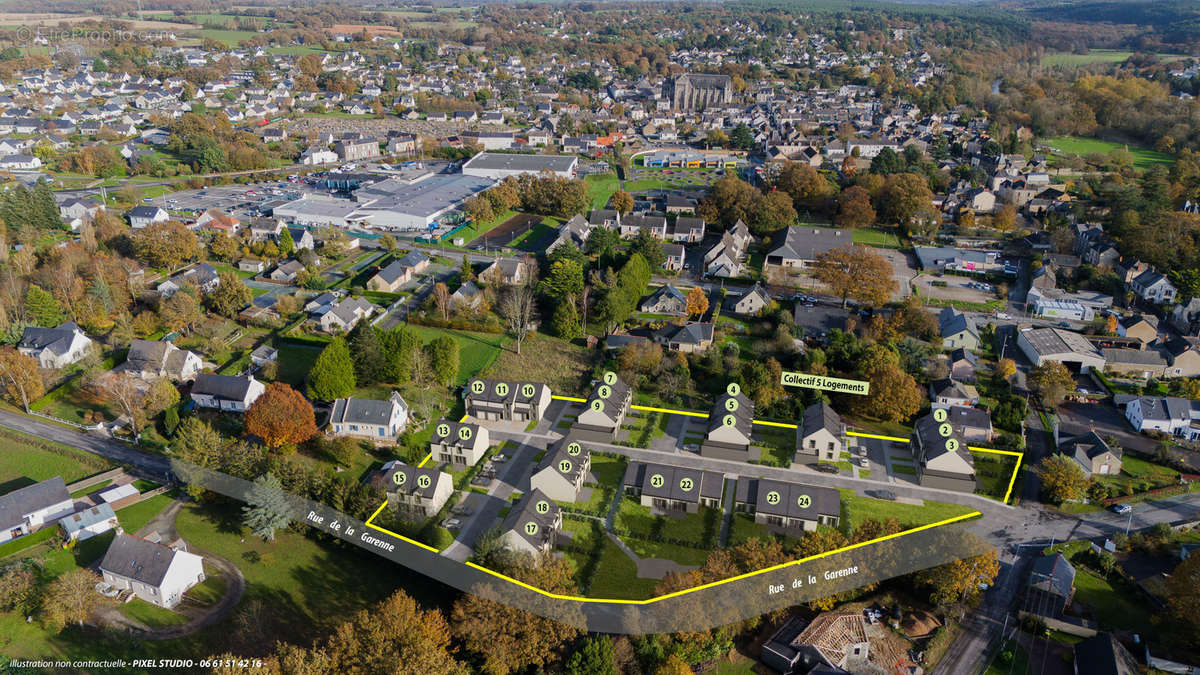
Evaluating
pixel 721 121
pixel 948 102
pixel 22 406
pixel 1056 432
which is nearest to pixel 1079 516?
pixel 1056 432

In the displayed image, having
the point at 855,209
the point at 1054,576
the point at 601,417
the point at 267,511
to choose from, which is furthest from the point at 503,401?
the point at 855,209

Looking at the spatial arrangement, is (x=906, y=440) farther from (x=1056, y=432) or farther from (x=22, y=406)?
(x=22, y=406)

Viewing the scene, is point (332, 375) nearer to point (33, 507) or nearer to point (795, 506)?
point (33, 507)

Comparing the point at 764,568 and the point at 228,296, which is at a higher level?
the point at 764,568

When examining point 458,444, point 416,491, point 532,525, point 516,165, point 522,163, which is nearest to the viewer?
point 532,525

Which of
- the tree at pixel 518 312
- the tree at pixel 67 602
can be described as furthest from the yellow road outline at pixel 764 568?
the tree at pixel 518 312

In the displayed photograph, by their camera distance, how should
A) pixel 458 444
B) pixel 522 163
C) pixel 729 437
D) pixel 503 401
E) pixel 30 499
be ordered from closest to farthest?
1. pixel 30 499
2. pixel 458 444
3. pixel 729 437
4. pixel 503 401
5. pixel 522 163

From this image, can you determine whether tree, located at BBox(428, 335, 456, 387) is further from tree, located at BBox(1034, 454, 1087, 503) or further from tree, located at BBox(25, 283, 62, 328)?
tree, located at BBox(1034, 454, 1087, 503)
